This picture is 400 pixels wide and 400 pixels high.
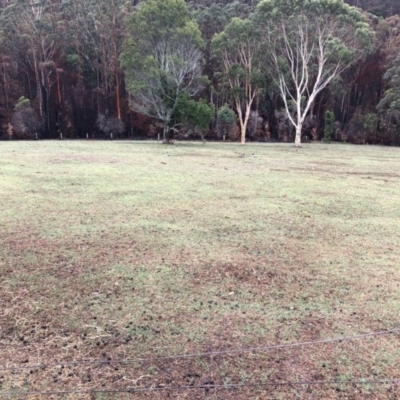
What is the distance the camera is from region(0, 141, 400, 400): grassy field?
91.8 inches

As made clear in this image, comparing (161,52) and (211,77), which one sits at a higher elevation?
(211,77)

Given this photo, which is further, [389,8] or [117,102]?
[389,8]

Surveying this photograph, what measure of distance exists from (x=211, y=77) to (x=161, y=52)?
12.6 m

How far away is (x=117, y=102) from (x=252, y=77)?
13.0m

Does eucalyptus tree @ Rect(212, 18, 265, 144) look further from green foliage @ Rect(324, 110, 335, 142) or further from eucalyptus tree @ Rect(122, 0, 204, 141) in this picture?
green foliage @ Rect(324, 110, 335, 142)

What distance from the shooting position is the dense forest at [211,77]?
82.7 ft

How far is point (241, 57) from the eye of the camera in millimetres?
27938

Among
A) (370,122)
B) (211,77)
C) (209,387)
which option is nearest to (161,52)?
(211,77)

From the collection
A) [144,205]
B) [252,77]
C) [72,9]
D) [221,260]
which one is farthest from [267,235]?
[72,9]

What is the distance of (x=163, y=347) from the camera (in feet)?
8.50

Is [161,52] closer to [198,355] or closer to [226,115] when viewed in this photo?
[226,115]

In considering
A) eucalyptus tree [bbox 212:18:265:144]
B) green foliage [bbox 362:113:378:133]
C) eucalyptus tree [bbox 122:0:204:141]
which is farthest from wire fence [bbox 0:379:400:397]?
green foliage [bbox 362:113:378:133]

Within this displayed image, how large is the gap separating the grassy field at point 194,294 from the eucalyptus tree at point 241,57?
22.3 m

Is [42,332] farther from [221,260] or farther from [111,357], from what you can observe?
[221,260]
